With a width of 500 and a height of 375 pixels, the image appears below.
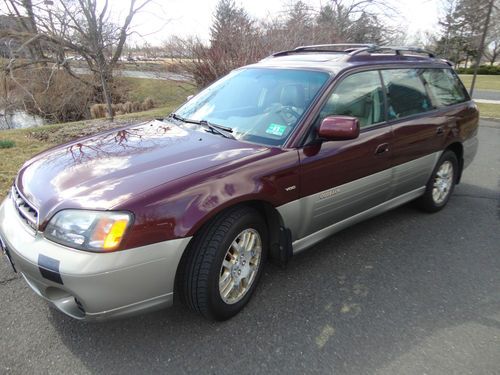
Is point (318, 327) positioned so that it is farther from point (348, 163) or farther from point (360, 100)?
point (360, 100)

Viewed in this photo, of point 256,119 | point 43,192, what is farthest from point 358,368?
point 43,192

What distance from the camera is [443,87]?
423 cm

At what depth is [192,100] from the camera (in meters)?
3.76

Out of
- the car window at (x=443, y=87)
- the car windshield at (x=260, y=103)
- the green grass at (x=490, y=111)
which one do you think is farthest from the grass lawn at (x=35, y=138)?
the car window at (x=443, y=87)

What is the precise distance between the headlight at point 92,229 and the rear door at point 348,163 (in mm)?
1296

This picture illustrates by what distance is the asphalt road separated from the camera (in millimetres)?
2215

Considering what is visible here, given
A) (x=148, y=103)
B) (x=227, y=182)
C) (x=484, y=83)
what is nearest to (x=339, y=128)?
(x=227, y=182)

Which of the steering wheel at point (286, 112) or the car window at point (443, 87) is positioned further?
the car window at point (443, 87)

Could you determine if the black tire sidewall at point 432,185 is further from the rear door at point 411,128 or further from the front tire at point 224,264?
the front tire at point 224,264

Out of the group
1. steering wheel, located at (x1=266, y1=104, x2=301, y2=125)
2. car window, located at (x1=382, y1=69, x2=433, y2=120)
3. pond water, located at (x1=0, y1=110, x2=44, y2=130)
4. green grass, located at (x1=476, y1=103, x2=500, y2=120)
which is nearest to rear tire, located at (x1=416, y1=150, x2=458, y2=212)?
car window, located at (x1=382, y1=69, x2=433, y2=120)

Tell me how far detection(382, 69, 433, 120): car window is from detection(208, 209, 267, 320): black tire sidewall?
1.67 metres

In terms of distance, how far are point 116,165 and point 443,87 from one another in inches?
140

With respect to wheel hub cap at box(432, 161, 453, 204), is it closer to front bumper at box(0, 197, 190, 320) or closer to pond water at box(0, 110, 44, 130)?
front bumper at box(0, 197, 190, 320)

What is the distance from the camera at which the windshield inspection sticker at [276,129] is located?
2.81m
